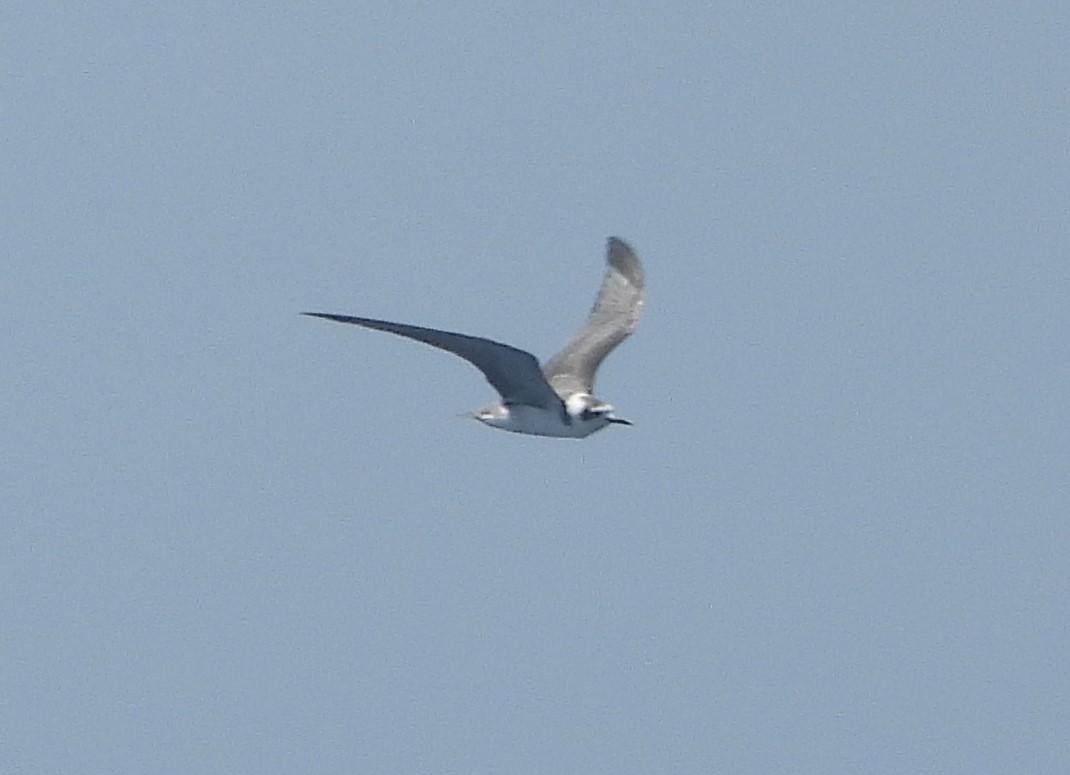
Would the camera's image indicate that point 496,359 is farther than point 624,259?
No

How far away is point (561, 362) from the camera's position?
32.2 m

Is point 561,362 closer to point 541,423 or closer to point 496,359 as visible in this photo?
point 541,423

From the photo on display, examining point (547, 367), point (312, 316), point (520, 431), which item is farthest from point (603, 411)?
Answer: point (312, 316)

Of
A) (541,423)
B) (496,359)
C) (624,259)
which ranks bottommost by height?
(541,423)

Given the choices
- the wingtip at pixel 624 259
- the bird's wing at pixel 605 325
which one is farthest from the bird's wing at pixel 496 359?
the wingtip at pixel 624 259

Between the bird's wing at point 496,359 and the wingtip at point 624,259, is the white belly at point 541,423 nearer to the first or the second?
the bird's wing at point 496,359

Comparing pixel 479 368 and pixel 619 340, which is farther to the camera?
pixel 619 340

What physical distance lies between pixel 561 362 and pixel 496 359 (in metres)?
6.56

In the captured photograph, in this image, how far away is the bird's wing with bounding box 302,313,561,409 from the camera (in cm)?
2305

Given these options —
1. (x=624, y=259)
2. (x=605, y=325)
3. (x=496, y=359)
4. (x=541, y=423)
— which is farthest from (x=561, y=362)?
(x=496, y=359)

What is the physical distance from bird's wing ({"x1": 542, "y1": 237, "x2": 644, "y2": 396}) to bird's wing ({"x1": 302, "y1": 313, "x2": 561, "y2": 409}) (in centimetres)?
253

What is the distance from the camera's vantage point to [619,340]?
3278cm

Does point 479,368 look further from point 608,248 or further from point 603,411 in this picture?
point 608,248

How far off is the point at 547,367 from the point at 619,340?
1319mm
